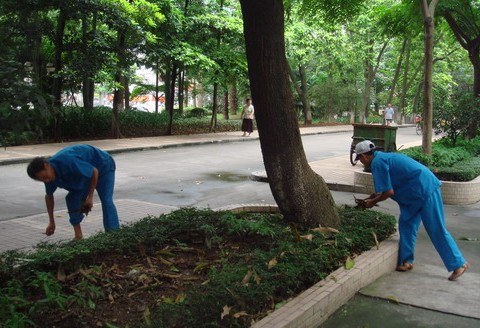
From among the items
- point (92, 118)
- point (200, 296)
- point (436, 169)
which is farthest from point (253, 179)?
point (92, 118)

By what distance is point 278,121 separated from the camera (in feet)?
17.2

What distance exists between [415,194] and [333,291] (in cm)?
162

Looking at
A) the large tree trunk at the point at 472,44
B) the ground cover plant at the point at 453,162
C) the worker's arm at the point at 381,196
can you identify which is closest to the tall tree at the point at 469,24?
the large tree trunk at the point at 472,44

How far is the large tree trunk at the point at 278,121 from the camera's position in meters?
5.11

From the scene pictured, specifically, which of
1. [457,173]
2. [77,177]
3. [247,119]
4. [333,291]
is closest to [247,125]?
[247,119]

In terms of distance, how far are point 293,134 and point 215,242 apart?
1391 mm

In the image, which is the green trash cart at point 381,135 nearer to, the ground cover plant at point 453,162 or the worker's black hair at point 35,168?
the ground cover plant at point 453,162

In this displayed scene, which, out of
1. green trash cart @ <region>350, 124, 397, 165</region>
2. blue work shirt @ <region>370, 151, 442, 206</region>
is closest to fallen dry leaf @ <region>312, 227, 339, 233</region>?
blue work shirt @ <region>370, 151, 442, 206</region>

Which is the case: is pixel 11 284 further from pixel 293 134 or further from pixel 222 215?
pixel 293 134

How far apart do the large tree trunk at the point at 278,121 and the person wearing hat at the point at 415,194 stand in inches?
23.8

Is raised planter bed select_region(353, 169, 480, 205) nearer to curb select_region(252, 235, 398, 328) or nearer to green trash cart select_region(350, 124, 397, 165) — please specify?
green trash cart select_region(350, 124, 397, 165)

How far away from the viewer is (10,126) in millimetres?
3010

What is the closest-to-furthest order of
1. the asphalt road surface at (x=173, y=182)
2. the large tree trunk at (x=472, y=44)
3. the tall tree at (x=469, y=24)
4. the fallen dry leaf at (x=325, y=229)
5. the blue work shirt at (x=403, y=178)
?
1. the blue work shirt at (x=403, y=178)
2. the fallen dry leaf at (x=325, y=229)
3. the asphalt road surface at (x=173, y=182)
4. the tall tree at (x=469, y=24)
5. the large tree trunk at (x=472, y=44)

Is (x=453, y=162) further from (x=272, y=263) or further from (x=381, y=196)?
(x=272, y=263)
